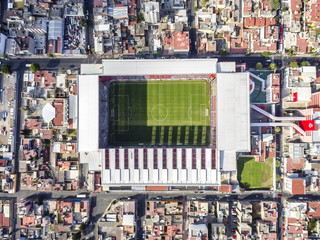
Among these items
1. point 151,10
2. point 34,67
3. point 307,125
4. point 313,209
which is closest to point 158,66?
point 151,10

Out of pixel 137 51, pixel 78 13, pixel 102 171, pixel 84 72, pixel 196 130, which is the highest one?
pixel 78 13

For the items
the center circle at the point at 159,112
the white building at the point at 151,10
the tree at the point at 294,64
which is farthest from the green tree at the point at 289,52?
the center circle at the point at 159,112

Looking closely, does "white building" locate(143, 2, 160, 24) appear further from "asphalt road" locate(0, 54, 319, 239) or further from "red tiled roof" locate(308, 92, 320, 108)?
"red tiled roof" locate(308, 92, 320, 108)

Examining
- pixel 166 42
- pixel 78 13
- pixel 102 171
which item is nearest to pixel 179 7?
pixel 166 42

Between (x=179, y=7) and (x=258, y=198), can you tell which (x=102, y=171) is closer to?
(x=258, y=198)

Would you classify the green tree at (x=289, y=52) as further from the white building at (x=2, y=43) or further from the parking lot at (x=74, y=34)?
the white building at (x=2, y=43)

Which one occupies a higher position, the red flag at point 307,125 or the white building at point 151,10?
the white building at point 151,10
